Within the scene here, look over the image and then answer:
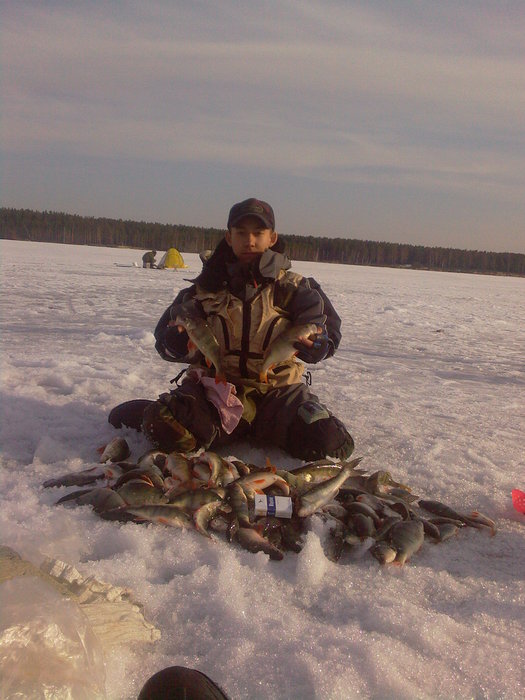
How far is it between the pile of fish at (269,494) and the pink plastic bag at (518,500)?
0.31 meters

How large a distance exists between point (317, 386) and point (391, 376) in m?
1.28

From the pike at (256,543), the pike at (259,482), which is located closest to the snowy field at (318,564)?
the pike at (256,543)

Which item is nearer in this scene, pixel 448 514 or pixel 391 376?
pixel 448 514

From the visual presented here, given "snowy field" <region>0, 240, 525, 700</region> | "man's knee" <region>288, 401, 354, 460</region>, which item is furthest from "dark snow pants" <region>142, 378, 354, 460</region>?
"snowy field" <region>0, 240, 525, 700</region>

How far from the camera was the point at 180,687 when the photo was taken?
1.70 meters

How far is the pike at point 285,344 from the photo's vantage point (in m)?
4.26

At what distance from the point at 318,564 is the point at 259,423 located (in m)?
1.82

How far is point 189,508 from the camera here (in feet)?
10.3

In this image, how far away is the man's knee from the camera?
421 cm

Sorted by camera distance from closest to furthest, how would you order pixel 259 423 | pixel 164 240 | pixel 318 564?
pixel 318 564
pixel 259 423
pixel 164 240

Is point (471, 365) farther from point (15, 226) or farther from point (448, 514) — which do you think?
point (15, 226)

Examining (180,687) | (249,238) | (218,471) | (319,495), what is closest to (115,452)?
(218,471)

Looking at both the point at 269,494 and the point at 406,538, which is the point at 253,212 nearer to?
the point at 269,494

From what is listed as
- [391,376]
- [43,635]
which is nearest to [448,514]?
[43,635]
